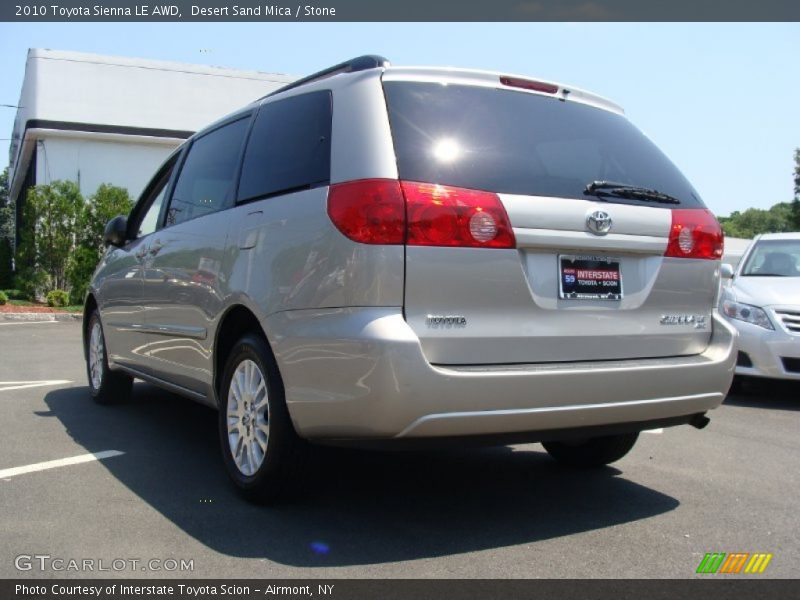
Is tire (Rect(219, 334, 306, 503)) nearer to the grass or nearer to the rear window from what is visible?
the rear window

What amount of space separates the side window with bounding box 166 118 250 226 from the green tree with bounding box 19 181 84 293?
1695cm

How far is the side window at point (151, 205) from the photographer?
5.91m

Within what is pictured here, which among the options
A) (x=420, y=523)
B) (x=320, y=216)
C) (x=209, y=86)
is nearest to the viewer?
(x=320, y=216)

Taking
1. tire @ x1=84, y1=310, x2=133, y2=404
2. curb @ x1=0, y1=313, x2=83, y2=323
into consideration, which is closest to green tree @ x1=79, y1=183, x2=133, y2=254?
curb @ x1=0, y1=313, x2=83, y2=323

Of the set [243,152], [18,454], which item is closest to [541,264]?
[243,152]

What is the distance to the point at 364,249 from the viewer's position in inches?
129

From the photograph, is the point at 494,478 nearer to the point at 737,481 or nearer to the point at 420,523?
the point at 420,523

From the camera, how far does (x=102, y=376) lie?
6.73 m

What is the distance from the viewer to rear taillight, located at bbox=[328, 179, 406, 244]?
3.28 metres

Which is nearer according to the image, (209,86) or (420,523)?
(420,523)

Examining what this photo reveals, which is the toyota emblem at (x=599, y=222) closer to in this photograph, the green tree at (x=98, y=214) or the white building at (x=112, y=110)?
the green tree at (x=98, y=214)

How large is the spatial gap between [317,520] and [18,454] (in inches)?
90.7

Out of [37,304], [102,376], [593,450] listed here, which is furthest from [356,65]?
[37,304]

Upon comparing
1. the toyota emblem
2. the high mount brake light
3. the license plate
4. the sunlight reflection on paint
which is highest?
the high mount brake light
